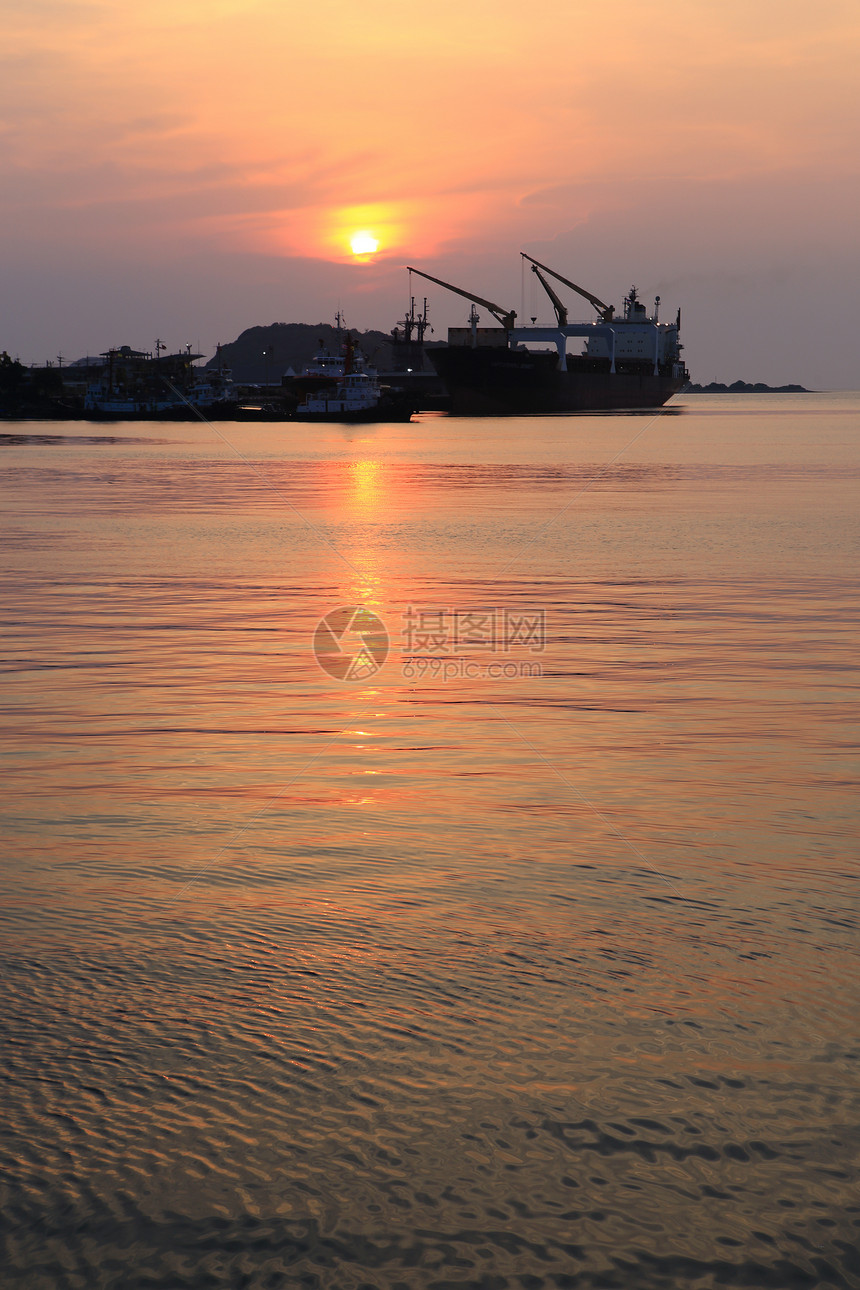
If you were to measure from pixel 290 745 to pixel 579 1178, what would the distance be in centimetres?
617

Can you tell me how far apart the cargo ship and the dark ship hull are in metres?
0.10

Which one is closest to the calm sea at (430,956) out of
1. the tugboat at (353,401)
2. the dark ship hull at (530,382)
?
the tugboat at (353,401)

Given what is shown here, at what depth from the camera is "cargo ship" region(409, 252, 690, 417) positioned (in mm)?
132750

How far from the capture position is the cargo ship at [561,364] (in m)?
133

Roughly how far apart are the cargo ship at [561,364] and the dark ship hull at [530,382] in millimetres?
102

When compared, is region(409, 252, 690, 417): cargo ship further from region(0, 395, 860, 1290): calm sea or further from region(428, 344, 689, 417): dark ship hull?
region(0, 395, 860, 1290): calm sea

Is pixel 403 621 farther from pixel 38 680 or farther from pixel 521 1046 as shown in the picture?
pixel 521 1046

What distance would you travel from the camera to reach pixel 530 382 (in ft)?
A: 444

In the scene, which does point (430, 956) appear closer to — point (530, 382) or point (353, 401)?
point (353, 401)

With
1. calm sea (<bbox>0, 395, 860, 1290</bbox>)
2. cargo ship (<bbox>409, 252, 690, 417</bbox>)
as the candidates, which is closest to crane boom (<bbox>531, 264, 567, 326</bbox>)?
cargo ship (<bbox>409, 252, 690, 417</bbox>)

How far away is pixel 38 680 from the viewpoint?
40.7 ft

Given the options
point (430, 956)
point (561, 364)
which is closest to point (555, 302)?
point (561, 364)

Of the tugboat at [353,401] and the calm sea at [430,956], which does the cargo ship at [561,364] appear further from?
the calm sea at [430,956]

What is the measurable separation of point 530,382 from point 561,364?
9693mm
